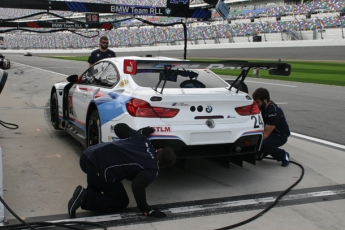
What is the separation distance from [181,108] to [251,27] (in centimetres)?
4825

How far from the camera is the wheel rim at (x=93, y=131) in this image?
→ 536cm

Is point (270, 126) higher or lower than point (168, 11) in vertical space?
lower

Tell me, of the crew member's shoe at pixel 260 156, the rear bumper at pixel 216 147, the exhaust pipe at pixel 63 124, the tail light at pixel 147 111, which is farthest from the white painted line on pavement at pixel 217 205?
the exhaust pipe at pixel 63 124

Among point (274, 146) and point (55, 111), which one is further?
point (55, 111)

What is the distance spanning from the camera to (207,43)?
5662cm

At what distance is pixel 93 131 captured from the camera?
5508 mm

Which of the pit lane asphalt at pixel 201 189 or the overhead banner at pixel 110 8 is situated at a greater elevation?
the overhead banner at pixel 110 8

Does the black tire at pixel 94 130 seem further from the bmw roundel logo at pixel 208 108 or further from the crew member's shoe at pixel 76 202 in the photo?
the bmw roundel logo at pixel 208 108

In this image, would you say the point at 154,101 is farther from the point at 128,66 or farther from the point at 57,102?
the point at 57,102

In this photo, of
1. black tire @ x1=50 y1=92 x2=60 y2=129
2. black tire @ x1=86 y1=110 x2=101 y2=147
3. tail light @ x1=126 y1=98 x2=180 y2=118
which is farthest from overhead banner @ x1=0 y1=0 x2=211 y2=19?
tail light @ x1=126 y1=98 x2=180 y2=118

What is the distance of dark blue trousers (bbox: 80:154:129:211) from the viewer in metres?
4.05

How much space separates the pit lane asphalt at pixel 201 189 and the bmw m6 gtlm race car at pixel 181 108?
1.47 ft

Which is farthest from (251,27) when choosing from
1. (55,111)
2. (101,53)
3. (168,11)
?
(55,111)

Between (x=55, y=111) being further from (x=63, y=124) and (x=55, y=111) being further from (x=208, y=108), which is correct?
(x=208, y=108)
